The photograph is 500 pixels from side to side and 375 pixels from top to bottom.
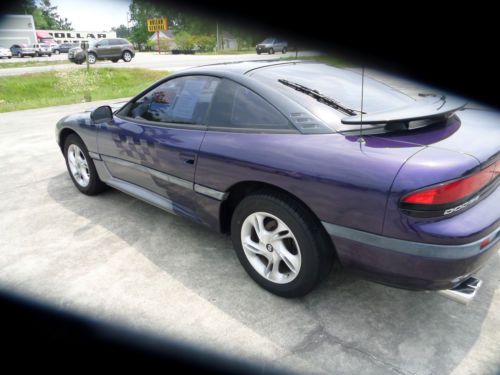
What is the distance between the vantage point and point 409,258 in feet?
5.68

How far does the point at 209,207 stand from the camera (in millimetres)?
2576

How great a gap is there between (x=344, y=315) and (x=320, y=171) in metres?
0.90

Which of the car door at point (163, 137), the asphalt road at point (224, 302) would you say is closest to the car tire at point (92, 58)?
the asphalt road at point (224, 302)

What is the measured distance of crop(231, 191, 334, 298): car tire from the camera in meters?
2.05

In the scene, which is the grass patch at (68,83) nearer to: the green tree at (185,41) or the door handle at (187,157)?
the door handle at (187,157)

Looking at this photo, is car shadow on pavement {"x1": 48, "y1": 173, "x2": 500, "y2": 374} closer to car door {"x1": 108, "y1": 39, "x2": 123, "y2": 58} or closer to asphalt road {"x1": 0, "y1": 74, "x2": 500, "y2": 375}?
asphalt road {"x1": 0, "y1": 74, "x2": 500, "y2": 375}

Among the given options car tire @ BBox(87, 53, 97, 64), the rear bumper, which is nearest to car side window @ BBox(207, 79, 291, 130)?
the rear bumper

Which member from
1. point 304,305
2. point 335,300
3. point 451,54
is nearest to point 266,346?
point 304,305

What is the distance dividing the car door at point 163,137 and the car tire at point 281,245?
538 millimetres

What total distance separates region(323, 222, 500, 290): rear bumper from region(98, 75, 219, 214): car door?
1183mm

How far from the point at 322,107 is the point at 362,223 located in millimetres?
766

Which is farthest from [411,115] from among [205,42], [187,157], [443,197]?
[205,42]

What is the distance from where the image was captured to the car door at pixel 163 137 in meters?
2.64

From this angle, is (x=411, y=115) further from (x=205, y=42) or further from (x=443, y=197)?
(x=205, y=42)
